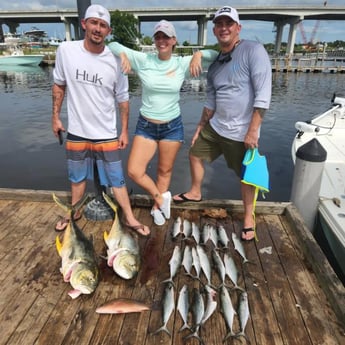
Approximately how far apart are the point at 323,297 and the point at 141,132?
2.59 m

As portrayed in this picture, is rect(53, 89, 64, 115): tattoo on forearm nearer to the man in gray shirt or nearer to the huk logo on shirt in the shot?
the huk logo on shirt

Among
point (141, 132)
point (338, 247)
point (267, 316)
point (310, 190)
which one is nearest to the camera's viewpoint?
point (267, 316)

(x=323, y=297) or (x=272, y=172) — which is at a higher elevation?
(x=323, y=297)

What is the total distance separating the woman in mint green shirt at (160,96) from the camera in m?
3.55

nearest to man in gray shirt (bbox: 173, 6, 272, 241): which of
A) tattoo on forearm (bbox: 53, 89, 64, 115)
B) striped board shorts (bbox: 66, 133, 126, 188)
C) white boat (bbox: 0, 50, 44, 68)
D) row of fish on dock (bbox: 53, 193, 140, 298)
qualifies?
striped board shorts (bbox: 66, 133, 126, 188)

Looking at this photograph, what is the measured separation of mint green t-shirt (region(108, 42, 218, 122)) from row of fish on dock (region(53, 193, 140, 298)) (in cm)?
140

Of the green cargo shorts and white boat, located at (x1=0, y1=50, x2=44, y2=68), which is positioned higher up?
the green cargo shorts

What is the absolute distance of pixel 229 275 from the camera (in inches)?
123

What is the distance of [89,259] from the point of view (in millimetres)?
2959

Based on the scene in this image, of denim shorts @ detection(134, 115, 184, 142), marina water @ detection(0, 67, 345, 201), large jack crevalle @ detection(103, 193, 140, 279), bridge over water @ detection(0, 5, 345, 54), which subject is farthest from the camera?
bridge over water @ detection(0, 5, 345, 54)

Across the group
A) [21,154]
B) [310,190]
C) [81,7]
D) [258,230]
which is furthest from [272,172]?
[21,154]

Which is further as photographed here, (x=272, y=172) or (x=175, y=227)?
(x=272, y=172)

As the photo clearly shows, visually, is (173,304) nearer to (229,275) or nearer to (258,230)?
(229,275)

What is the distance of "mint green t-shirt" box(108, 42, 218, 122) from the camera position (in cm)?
357
